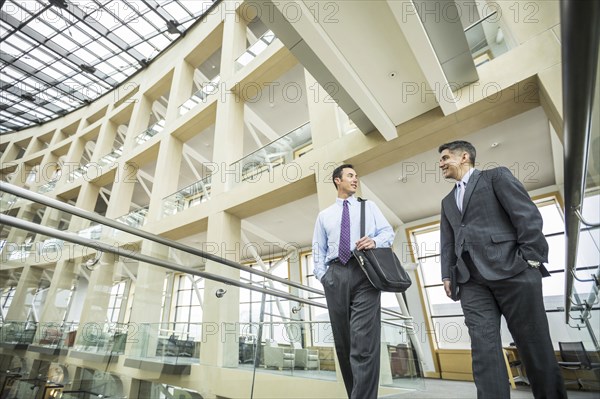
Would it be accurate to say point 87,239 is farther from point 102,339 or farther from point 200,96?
point 200,96

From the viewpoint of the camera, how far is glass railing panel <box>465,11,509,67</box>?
169 inches

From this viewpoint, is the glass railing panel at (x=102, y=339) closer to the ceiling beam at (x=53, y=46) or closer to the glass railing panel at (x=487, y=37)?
the glass railing panel at (x=487, y=37)

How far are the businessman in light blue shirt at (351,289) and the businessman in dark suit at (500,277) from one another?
0.46 m

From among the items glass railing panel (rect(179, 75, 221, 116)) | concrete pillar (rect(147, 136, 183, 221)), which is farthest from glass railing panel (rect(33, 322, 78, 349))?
glass railing panel (rect(179, 75, 221, 116))

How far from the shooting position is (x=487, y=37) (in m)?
4.36

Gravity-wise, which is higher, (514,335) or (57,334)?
(57,334)

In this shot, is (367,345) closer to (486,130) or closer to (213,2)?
(486,130)

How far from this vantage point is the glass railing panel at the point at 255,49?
8.05 m

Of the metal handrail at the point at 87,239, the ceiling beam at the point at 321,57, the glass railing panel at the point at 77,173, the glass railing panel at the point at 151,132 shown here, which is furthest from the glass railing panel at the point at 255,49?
the glass railing panel at the point at 77,173

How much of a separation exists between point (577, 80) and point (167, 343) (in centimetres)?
353

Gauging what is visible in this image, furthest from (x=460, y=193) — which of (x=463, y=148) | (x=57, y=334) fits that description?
(x=57, y=334)

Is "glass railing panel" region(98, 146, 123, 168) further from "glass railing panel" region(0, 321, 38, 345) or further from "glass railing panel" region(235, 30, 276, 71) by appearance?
"glass railing panel" region(0, 321, 38, 345)

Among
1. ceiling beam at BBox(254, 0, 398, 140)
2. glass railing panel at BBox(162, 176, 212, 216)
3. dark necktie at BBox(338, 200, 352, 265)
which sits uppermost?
glass railing panel at BBox(162, 176, 212, 216)

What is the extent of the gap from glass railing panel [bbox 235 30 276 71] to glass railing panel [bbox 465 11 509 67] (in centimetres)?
499
